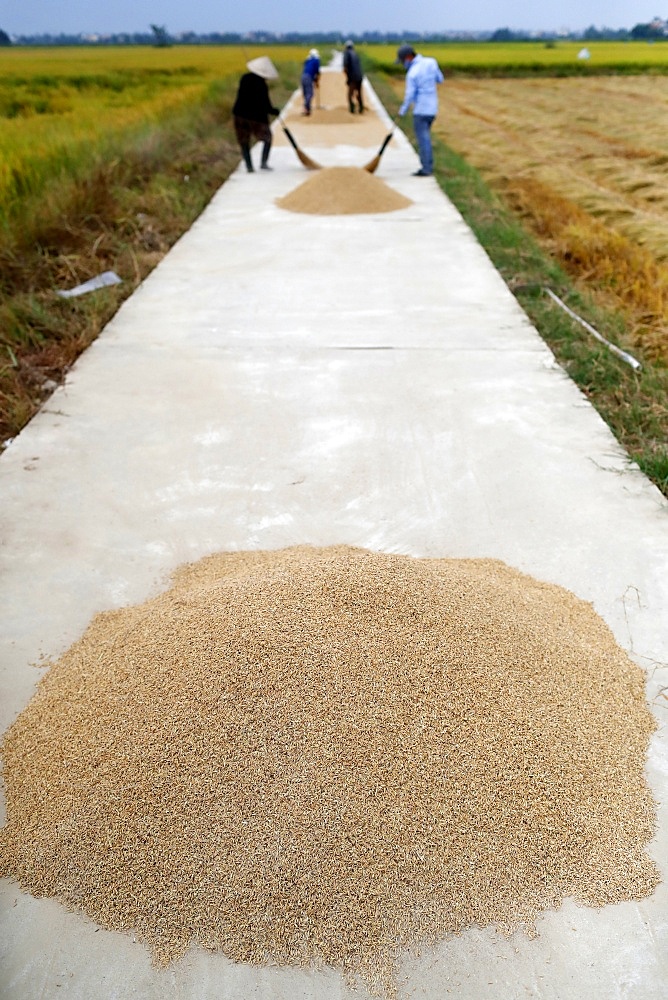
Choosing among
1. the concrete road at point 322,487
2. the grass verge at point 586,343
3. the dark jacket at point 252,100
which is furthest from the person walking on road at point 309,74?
the concrete road at point 322,487

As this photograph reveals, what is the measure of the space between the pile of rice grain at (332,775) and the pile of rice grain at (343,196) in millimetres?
5842

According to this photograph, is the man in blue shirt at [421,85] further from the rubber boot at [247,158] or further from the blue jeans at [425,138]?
the rubber boot at [247,158]

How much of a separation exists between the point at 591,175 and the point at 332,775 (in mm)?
9703

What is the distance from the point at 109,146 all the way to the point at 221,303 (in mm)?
3629

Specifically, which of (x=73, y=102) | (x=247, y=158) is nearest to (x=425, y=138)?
(x=247, y=158)

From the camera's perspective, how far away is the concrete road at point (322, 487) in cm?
151

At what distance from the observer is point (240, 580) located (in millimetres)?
2189

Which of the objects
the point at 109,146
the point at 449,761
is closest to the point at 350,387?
the point at 449,761

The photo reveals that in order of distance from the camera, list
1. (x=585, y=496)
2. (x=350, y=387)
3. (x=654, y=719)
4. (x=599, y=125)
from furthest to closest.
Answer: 1. (x=599, y=125)
2. (x=350, y=387)
3. (x=585, y=496)
4. (x=654, y=719)

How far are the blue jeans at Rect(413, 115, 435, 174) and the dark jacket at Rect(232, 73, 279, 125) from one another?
4.99 ft

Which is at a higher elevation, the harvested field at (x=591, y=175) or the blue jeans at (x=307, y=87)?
the blue jeans at (x=307, y=87)

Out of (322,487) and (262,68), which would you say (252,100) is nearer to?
(262,68)

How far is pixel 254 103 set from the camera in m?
8.55

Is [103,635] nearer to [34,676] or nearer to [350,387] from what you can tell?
[34,676]
